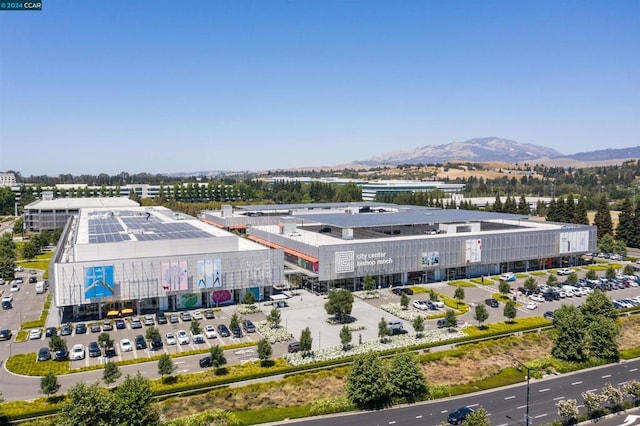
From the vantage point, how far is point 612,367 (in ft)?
128

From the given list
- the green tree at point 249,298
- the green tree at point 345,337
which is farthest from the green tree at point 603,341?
the green tree at point 249,298

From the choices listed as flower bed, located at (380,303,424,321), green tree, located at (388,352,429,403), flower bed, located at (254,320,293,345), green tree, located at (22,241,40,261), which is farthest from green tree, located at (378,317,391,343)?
green tree, located at (22,241,40,261)

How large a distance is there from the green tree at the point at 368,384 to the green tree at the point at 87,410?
13.7 metres

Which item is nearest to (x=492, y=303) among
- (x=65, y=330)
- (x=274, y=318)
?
(x=274, y=318)

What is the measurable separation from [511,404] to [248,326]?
22.8 metres

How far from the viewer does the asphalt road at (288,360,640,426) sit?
30719 millimetres

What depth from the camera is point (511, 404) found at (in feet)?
108

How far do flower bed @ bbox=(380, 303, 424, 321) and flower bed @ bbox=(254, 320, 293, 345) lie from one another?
37.8ft

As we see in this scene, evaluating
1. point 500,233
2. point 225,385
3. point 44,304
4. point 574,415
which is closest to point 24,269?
point 44,304

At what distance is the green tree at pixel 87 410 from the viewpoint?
2608 cm

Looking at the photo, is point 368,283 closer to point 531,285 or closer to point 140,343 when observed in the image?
point 531,285

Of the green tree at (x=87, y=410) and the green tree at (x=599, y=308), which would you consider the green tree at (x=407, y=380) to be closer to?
the green tree at (x=87, y=410)

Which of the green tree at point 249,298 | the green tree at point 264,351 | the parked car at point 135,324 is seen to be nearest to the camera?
the green tree at point 264,351

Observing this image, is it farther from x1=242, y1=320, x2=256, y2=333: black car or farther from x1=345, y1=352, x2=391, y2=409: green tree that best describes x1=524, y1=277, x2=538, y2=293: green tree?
x1=345, y1=352, x2=391, y2=409: green tree
